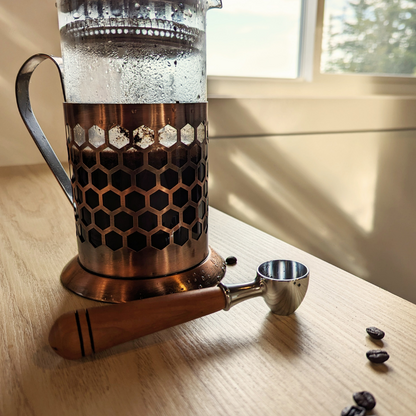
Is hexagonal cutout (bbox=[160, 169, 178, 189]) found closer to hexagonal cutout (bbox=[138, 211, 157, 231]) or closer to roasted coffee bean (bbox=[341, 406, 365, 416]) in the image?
hexagonal cutout (bbox=[138, 211, 157, 231])

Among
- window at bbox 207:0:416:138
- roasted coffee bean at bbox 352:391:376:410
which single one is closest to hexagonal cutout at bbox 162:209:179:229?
roasted coffee bean at bbox 352:391:376:410

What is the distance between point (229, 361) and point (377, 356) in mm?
112

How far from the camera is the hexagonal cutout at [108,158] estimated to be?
1.17ft

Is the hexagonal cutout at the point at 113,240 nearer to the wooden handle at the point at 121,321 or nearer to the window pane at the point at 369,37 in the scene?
the wooden handle at the point at 121,321

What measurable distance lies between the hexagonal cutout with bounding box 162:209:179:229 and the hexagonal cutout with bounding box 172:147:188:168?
0.05 m

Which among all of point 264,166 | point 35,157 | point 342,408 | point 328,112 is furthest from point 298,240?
point 342,408

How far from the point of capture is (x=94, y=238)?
388 mm

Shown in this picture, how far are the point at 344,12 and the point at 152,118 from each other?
139cm

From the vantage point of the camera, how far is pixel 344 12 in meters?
1.46

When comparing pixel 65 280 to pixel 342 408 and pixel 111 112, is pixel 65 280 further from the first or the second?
pixel 342 408

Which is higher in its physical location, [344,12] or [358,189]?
[344,12]

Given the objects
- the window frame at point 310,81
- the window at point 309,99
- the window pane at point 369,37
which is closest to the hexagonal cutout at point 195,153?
the window at point 309,99

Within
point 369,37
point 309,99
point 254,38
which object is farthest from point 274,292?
point 369,37

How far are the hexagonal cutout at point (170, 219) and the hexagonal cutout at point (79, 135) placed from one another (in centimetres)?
11
